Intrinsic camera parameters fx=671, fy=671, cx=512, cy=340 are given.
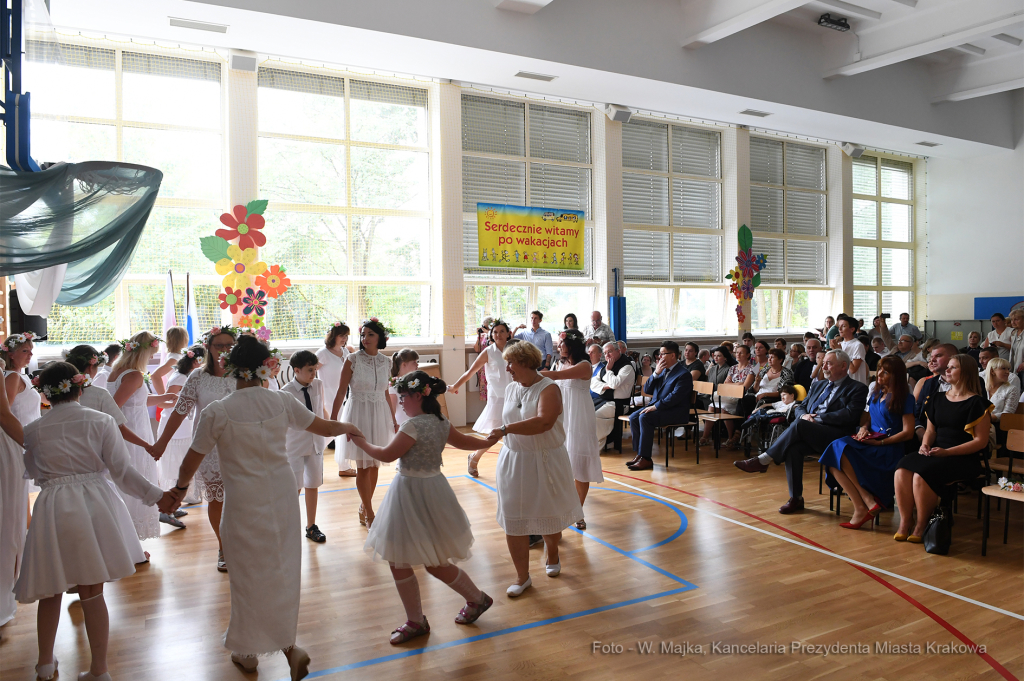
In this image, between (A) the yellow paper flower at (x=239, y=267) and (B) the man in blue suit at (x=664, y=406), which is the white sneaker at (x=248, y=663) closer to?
(B) the man in blue suit at (x=664, y=406)

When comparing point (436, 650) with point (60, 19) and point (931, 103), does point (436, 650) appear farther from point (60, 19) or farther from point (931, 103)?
point (931, 103)

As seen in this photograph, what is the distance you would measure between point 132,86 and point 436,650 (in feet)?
28.9

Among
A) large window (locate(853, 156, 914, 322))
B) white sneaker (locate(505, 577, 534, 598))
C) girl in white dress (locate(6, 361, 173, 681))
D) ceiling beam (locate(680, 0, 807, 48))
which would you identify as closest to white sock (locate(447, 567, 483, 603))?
white sneaker (locate(505, 577, 534, 598))

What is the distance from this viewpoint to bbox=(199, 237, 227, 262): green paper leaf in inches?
349

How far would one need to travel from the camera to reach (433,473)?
333 centimetres

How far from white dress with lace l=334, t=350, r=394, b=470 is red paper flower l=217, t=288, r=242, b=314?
4.48 metres

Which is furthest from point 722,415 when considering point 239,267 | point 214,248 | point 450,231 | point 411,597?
point 214,248

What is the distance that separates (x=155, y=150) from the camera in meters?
9.11

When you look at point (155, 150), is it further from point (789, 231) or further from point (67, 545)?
point (789, 231)

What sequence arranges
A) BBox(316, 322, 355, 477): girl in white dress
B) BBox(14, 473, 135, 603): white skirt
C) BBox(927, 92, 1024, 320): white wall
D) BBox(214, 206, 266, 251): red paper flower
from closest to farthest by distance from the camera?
BBox(14, 473, 135, 603): white skirt < BBox(316, 322, 355, 477): girl in white dress < BBox(214, 206, 266, 251): red paper flower < BBox(927, 92, 1024, 320): white wall

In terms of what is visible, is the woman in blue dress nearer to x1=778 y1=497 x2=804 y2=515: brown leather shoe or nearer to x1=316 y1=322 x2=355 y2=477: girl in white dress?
x1=778 y1=497 x2=804 y2=515: brown leather shoe

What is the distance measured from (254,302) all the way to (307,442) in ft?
15.9

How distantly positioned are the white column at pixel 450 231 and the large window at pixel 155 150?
3.12m

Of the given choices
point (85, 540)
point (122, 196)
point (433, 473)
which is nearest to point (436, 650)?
point (433, 473)
